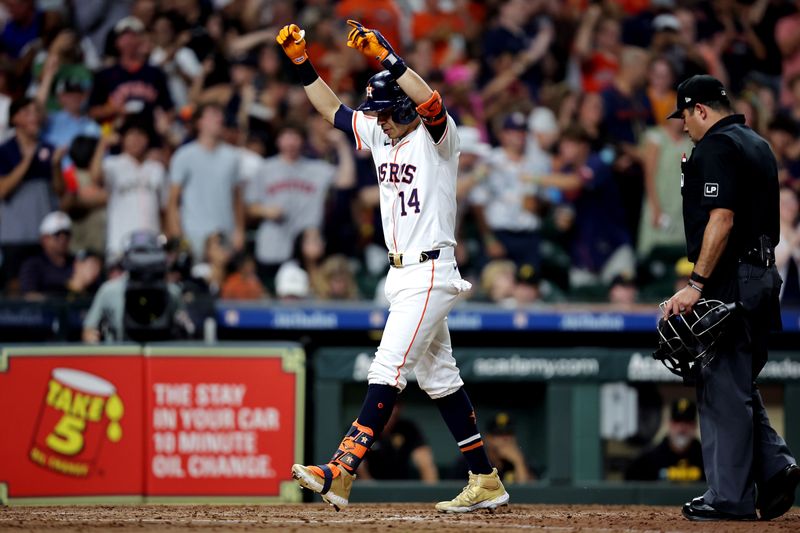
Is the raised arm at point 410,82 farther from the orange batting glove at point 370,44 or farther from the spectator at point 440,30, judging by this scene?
the spectator at point 440,30

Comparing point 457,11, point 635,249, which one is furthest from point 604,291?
point 457,11

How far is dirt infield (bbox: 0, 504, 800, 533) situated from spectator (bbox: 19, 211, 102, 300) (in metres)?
3.36

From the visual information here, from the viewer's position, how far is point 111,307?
28.1 ft

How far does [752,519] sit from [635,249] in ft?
18.1

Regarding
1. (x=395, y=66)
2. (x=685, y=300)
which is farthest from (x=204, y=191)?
(x=685, y=300)

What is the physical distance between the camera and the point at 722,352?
5.54m

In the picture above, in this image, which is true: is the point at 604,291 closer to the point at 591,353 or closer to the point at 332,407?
the point at 591,353

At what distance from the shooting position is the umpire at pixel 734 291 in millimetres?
5453

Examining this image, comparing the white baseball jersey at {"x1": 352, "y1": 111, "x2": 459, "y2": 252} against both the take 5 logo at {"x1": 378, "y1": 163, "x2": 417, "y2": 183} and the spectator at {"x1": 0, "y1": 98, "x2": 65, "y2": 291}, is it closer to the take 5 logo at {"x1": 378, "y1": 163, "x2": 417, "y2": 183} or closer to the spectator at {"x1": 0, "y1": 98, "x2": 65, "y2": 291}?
the take 5 logo at {"x1": 378, "y1": 163, "x2": 417, "y2": 183}

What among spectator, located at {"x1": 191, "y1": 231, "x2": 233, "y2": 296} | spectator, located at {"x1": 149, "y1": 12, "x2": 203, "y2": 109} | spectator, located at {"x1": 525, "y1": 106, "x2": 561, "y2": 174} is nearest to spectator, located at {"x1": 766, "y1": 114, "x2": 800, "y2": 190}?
spectator, located at {"x1": 525, "y1": 106, "x2": 561, "y2": 174}

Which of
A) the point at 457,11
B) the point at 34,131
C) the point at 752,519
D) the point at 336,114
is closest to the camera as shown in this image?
the point at 752,519

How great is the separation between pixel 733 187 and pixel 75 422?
Result: 4.31m

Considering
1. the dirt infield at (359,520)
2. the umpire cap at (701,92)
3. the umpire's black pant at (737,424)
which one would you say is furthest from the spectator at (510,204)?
the umpire's black pant at (737,424)

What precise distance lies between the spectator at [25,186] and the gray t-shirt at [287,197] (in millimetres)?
1597
